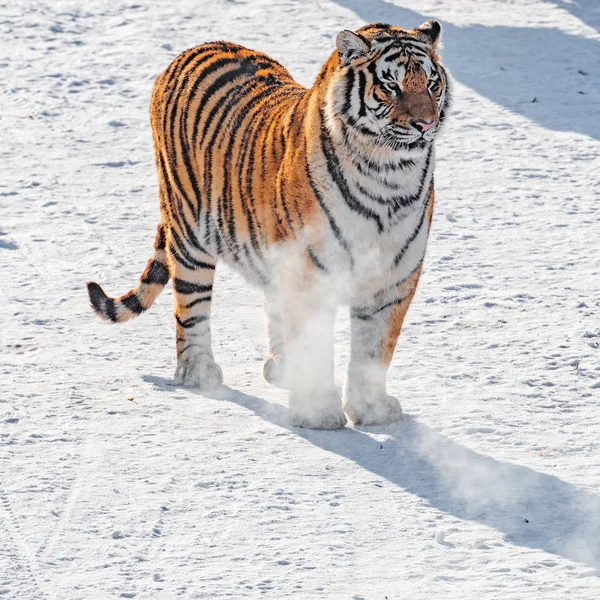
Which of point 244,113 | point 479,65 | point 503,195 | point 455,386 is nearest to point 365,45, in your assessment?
point 244,113

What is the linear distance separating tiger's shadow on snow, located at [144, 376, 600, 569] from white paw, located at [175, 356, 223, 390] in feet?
1.24

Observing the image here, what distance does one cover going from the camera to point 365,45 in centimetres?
456

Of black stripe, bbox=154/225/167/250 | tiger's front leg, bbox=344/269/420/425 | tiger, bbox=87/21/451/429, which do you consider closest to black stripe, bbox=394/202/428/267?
tiger, bbox=87/21/451/429

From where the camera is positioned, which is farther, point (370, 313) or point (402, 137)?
point (370, 313)

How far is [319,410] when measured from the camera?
4.89 m

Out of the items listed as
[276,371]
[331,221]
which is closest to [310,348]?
[331,221]

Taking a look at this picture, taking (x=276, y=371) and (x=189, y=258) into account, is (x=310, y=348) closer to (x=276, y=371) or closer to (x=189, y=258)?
(x=276, y=371)

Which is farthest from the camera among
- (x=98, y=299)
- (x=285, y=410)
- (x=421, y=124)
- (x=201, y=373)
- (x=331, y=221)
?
(x=98, y=299)

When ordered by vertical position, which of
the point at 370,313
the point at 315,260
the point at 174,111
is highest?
the point at 174,111

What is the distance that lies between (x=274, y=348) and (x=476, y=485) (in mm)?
1418

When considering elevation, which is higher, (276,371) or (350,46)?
(350,46)

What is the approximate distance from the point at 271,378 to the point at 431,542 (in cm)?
164

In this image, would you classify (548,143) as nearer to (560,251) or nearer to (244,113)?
(560,251)

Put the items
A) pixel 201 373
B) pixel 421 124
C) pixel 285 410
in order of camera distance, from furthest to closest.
Answer: pixel 201 373, pixel 285 410, pixel 421 124
